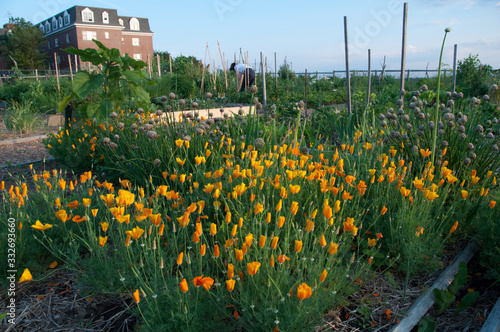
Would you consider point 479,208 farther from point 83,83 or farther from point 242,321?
point 83,83

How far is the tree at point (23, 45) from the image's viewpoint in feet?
110

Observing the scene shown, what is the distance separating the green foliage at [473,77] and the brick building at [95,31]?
32.4 meters

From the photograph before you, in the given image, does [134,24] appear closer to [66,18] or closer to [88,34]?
[88,34]

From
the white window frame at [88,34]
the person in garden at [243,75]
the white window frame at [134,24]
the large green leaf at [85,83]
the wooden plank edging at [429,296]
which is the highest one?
the white window frame at [134,24]

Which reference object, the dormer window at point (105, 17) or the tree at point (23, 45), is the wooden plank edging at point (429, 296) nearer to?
the tree at point (23, 45)

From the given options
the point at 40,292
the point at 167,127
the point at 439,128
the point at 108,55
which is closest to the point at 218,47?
the point at 108,55

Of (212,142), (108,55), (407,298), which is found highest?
(108,55)

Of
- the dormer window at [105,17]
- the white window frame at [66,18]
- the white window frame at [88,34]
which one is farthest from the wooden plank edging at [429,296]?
the white window frame at [66,18]

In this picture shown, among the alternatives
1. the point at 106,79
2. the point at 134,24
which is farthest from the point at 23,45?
the point at 106,79

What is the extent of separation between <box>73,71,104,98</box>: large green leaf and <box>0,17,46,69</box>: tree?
36.6 meters

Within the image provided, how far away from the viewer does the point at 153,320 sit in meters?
1.46

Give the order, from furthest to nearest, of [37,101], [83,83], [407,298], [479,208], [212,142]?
[37,101] < [83,83] < [212,142] < [479,208] < [407,298]

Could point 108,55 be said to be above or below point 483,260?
above

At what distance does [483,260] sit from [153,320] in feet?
6.92
